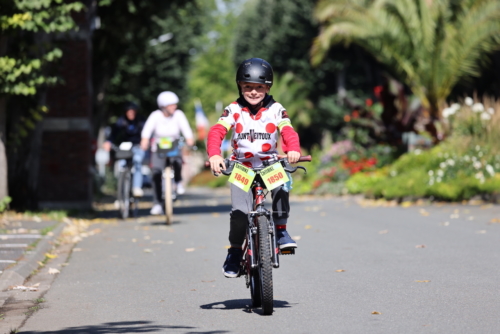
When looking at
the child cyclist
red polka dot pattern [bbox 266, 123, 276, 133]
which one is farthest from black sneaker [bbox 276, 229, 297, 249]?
red polka dot pattern [bbox 266, 123, 276, 133]

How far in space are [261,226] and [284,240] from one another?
1.25 feet

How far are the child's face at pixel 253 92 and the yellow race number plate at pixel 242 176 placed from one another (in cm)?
56

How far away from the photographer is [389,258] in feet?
30.9

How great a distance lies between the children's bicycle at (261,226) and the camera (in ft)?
20.7

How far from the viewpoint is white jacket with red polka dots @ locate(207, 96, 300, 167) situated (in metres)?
6.80

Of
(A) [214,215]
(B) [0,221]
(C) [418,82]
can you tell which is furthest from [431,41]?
(B) [0,221]

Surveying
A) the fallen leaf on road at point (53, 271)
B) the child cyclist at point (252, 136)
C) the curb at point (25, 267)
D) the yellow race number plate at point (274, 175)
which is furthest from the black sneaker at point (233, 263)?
the fallen leaf on road at point (53, 271)

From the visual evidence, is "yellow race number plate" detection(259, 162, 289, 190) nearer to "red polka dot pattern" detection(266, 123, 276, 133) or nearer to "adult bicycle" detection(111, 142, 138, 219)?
"red polka dot pattern" detection(266, 123, 276, 133)

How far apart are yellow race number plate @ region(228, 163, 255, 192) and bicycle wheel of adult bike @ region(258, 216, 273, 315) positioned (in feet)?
0.94

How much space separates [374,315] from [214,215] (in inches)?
434

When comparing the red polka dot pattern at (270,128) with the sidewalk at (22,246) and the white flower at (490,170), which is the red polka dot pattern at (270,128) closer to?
the sidewalk at (22,246)

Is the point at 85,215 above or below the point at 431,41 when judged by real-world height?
below

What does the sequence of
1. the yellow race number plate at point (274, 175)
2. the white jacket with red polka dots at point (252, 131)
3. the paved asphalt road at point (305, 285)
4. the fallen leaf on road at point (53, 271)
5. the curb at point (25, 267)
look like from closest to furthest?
the paved asphalt road at point (305, 285), the yellow race number plate at point (274, 175), the white jacket with red polka dots at point (252, 131), the curb at point (25, 267), the fallen leaf on road at point (53, 271)

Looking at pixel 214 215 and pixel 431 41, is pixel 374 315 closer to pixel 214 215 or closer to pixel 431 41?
pixel 214 215
